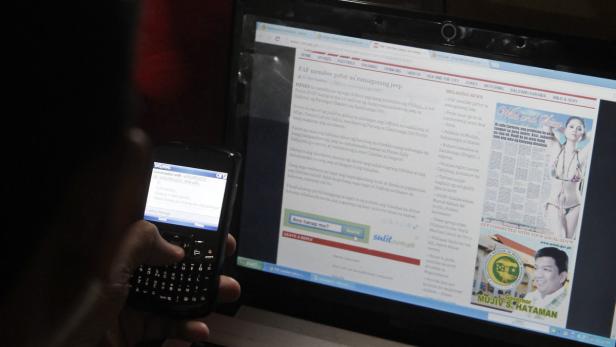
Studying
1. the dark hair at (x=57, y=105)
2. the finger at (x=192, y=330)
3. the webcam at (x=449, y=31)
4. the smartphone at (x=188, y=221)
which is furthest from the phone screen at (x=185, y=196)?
the dark hair at (x=57, y=105)

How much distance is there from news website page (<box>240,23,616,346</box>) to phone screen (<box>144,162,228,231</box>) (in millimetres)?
78

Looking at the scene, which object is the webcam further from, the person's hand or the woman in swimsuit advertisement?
the person's hand

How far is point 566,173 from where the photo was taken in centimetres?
69

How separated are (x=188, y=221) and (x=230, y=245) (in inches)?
2.2

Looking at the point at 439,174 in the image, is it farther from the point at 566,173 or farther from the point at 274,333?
the point at 274,333

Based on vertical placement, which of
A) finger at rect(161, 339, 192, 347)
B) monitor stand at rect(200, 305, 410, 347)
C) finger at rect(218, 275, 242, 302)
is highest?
finger at rect(218, 275, 242, 302)

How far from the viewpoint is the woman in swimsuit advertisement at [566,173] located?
0.68 m

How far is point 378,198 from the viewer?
0.75m

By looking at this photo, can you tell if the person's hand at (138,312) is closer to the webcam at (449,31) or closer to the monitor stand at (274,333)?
the monitor stand at (274,333)

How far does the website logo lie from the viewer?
0.72 metres

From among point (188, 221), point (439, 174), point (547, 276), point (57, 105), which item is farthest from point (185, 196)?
point (57, 105)

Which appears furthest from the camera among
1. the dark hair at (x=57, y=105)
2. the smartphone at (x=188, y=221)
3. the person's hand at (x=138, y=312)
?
the smartphone at (x=188, y=221)

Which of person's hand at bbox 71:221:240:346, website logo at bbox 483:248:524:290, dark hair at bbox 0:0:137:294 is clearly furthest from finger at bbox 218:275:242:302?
dark hair at bbox 0:0:137:294

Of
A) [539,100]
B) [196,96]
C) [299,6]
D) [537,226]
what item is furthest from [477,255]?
[196,96]
